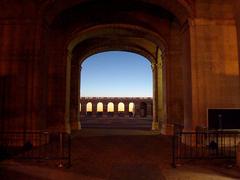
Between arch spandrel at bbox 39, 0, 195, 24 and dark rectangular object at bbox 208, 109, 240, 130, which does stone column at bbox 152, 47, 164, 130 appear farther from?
dark rectangular object at bbox 208, 109, 240, 130

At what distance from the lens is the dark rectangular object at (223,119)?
12.7m

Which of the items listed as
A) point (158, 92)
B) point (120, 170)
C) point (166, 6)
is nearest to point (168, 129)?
point (158, 92)

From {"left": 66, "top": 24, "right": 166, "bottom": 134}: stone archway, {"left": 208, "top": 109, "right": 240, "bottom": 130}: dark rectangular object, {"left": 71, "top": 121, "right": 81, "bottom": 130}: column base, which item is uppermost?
{"left": 66, "top": 24, "right": 166, "bottom": 134}: stone archway

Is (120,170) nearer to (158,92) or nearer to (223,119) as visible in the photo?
(223,119)

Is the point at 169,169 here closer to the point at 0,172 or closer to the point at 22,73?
the point at 0,172

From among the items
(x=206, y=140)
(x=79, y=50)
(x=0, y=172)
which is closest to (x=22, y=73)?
(x=0, y=172)

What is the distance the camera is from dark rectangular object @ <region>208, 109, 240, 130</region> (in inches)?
499

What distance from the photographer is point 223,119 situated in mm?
12984

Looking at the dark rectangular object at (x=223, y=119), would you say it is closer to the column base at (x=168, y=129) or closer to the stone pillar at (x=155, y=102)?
the column base at (x=168, y=129)

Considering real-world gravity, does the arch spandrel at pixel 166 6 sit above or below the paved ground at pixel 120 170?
above

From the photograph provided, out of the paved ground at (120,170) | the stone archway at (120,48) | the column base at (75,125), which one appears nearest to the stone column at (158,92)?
the stone archway at (120,48)

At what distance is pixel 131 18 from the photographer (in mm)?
19984

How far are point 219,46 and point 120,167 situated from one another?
29.4ft

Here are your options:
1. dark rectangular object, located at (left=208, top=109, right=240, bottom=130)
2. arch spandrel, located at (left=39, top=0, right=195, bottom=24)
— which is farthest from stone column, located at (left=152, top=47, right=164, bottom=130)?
dark rectangular object, located at (left=208, top=109, right=240, bottom=130)
